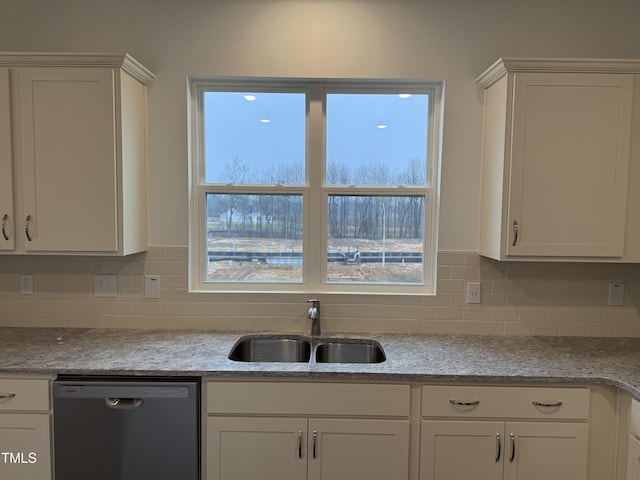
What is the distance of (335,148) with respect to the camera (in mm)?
2344

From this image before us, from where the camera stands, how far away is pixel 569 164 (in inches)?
74.9

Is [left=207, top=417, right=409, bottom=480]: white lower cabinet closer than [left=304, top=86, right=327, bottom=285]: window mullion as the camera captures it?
Yes

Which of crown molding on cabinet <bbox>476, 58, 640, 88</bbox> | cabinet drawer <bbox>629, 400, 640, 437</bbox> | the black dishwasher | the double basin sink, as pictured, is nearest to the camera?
cabinet drawer <bbox>629, 400, 640, 437</bbox>

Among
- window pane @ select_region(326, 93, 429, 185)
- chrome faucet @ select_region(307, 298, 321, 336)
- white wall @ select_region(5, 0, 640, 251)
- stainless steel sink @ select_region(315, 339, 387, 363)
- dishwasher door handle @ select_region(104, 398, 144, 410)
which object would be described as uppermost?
white wall @ select_region(5, 0, 640, 251)

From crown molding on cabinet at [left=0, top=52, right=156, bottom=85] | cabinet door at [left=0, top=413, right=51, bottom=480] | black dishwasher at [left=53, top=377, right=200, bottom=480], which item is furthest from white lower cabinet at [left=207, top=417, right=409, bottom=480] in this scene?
crown molding on cabinet at [left=0, top=52, right=156, bottom=85]

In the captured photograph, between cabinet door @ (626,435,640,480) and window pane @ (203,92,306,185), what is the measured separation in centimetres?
192

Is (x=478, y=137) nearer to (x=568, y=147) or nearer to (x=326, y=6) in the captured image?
(x=568, y=147)

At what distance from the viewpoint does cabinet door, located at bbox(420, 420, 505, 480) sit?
1.71 m

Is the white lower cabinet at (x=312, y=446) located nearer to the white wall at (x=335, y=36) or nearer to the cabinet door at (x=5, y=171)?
the cabinet door at (x=5, y=171)

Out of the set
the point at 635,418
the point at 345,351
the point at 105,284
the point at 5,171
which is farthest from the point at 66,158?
the point at 635,418

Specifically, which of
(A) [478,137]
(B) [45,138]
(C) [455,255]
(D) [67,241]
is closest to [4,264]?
(D) [67,241]

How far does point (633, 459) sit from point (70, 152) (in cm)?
277

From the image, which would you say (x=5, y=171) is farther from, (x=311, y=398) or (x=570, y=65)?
(x=570, y=65)

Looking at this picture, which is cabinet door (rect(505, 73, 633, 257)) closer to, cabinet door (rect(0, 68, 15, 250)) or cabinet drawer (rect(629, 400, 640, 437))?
cabinet drawer (rect(629, 400, 640, 437))
